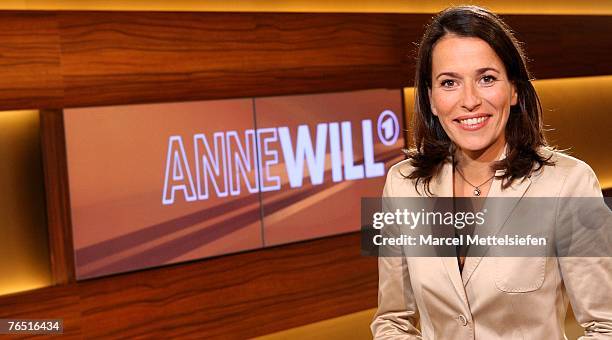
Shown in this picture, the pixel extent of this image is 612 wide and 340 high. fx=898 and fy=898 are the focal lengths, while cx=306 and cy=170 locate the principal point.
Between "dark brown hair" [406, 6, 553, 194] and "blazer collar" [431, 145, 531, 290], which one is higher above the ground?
"dark brown hair" [406, 6, 553, 194]

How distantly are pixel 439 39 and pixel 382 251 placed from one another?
16.7 inches

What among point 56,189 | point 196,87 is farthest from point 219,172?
point 56,189

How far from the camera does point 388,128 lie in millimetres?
4715

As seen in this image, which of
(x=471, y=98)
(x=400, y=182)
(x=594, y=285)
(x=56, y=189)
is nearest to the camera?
(x=594, y=285)

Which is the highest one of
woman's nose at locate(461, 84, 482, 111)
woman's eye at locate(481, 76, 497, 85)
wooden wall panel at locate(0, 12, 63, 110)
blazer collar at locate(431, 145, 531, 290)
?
wooden wall panel at locate(0, 12, 63, 110)

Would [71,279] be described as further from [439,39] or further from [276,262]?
[439,39]

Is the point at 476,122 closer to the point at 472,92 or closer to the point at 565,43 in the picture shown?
the point at 472,92

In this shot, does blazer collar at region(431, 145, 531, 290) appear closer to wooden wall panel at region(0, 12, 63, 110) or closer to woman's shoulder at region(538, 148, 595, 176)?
woman's shoulder at region(538, 148, 595, 176)

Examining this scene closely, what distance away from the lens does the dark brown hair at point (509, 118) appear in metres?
1.64

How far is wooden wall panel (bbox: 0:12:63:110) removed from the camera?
3473 mm

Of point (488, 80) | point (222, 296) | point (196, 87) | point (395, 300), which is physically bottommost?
point (222, 296)

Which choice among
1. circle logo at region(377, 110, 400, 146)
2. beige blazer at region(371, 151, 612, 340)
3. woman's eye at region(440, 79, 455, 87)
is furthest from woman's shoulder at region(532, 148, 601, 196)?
circle logo at region(377, 110, 400, 146)

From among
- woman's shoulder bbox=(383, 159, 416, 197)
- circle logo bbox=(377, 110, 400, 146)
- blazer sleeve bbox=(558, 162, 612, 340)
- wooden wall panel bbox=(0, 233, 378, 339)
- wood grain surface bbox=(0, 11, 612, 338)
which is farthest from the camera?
circle logo bbox=(377, 110, 400, 146)

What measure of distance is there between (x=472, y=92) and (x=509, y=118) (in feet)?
0.43
